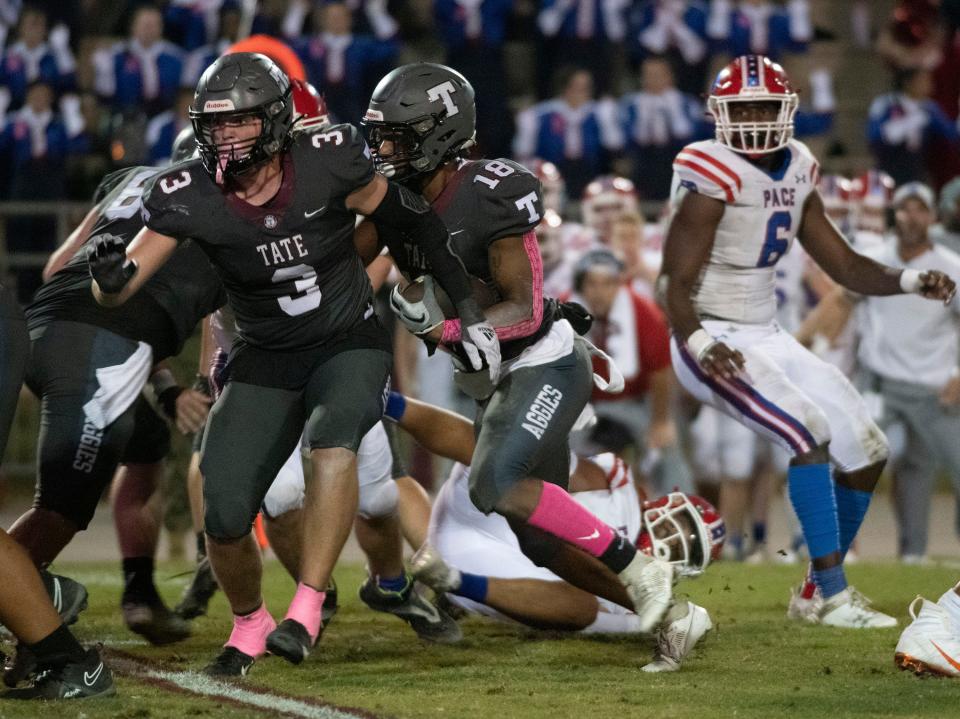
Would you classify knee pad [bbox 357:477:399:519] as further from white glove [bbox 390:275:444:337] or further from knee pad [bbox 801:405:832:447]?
knee pad [bbox 801:405:832:447]

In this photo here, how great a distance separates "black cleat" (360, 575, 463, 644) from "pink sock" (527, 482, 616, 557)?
0.88 m

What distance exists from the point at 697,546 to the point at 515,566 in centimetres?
59

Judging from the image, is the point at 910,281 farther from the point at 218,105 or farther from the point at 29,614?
the point at 29,614

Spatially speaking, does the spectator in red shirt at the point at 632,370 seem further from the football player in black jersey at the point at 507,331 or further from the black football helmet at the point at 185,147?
the football player in black jersey at the point at 507,331

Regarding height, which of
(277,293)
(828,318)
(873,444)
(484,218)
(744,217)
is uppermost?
(484,218)

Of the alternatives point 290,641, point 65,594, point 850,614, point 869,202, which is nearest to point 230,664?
point 290,641

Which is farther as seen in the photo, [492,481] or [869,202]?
[869,202]

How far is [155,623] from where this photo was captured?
550cm

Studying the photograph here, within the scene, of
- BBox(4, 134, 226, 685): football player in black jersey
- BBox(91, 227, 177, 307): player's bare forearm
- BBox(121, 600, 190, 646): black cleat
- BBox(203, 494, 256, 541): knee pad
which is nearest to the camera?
BBox(91, 227, 177, 307): player's bare forearm

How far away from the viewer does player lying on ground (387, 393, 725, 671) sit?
5.36 m

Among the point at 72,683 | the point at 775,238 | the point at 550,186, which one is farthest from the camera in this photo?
the point at 550,186

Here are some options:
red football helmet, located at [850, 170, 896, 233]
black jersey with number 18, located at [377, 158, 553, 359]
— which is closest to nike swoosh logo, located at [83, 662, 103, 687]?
black jersey with number 18, located at [377, 158, 553, 359]

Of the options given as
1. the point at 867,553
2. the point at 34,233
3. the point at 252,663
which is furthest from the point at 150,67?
the point at 252,663

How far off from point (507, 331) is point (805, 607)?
69.5 inches
